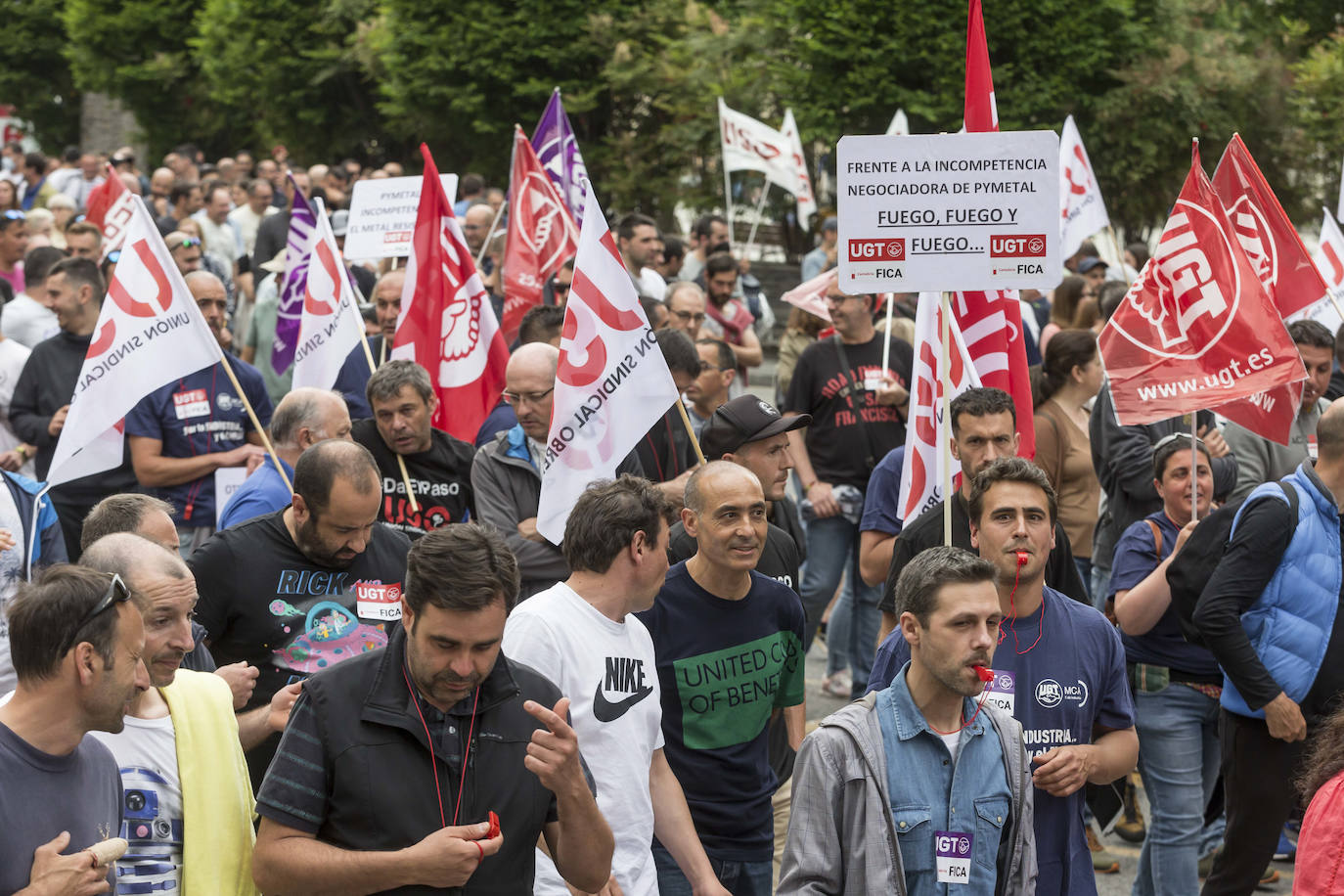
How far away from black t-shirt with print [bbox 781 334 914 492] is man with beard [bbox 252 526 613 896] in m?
5.34

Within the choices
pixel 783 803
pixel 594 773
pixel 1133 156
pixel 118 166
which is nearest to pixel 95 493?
pixel 783 803

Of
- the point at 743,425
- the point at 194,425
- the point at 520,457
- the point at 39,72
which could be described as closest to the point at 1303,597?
the point at 743,425

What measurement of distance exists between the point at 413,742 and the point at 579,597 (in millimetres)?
1095

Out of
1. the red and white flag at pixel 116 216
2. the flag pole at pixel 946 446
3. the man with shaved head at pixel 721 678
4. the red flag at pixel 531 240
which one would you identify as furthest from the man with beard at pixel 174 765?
the red and white flag at pixel 116 216

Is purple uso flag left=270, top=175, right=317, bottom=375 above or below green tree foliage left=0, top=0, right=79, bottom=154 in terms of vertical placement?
below

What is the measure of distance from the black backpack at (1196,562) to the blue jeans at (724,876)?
1.80m

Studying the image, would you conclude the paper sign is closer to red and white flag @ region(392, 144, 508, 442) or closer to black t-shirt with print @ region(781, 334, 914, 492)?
red and white flag @ region(392, 144, 508, 442)

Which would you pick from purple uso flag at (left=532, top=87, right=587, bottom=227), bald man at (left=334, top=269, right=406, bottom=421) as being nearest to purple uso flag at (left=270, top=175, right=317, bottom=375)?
bald man at (left=334, top=269, right=406, bottom=421)

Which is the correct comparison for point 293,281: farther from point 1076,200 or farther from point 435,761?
point 435,761

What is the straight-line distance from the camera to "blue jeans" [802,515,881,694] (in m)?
8.77

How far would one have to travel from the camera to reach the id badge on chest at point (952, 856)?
12.8 feet

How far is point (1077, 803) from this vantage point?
179 inches

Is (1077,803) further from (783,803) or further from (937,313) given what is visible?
(937,313)

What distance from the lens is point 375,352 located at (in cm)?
971
